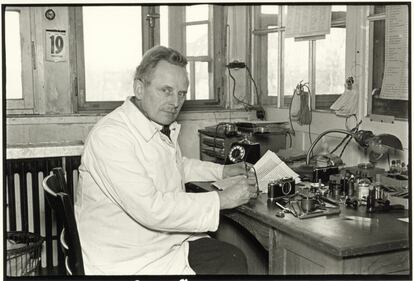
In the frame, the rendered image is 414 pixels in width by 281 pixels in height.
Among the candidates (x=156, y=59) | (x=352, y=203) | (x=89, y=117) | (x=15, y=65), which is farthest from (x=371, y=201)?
(x=15, y=65)

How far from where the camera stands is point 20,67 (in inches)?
155

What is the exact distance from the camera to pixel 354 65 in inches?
129

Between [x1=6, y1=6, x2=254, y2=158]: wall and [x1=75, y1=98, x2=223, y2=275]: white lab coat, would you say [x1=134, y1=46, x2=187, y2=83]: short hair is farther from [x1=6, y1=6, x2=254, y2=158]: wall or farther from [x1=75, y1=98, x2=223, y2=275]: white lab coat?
[x1=6, y1=6, x2=254, y2=158]: wall

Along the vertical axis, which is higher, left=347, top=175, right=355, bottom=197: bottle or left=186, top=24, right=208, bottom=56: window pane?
left=186, top=24, right=208, bottom=56: window pane

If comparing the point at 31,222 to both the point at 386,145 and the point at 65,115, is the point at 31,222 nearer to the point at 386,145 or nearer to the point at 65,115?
the point at 65,115

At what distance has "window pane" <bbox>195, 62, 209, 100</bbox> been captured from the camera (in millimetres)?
4512

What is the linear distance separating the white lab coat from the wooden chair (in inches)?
5.6

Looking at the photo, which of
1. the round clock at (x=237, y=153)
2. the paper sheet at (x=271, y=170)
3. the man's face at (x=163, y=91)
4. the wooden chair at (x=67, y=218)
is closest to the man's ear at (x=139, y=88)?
the man's face at (x=163, y=91)

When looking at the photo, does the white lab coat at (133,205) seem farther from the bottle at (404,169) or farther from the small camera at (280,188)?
the bottle at (404,169)

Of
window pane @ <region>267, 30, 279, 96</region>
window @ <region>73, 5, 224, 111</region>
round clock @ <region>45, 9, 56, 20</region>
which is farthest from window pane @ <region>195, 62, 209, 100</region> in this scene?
round clock @ <region>45, 9, 56, 20</region>

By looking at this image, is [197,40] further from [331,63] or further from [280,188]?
[280,188]

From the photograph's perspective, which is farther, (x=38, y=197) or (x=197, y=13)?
(x=197, y=13)

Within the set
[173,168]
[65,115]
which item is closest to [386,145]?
[173,168]

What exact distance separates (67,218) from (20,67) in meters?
2.35
